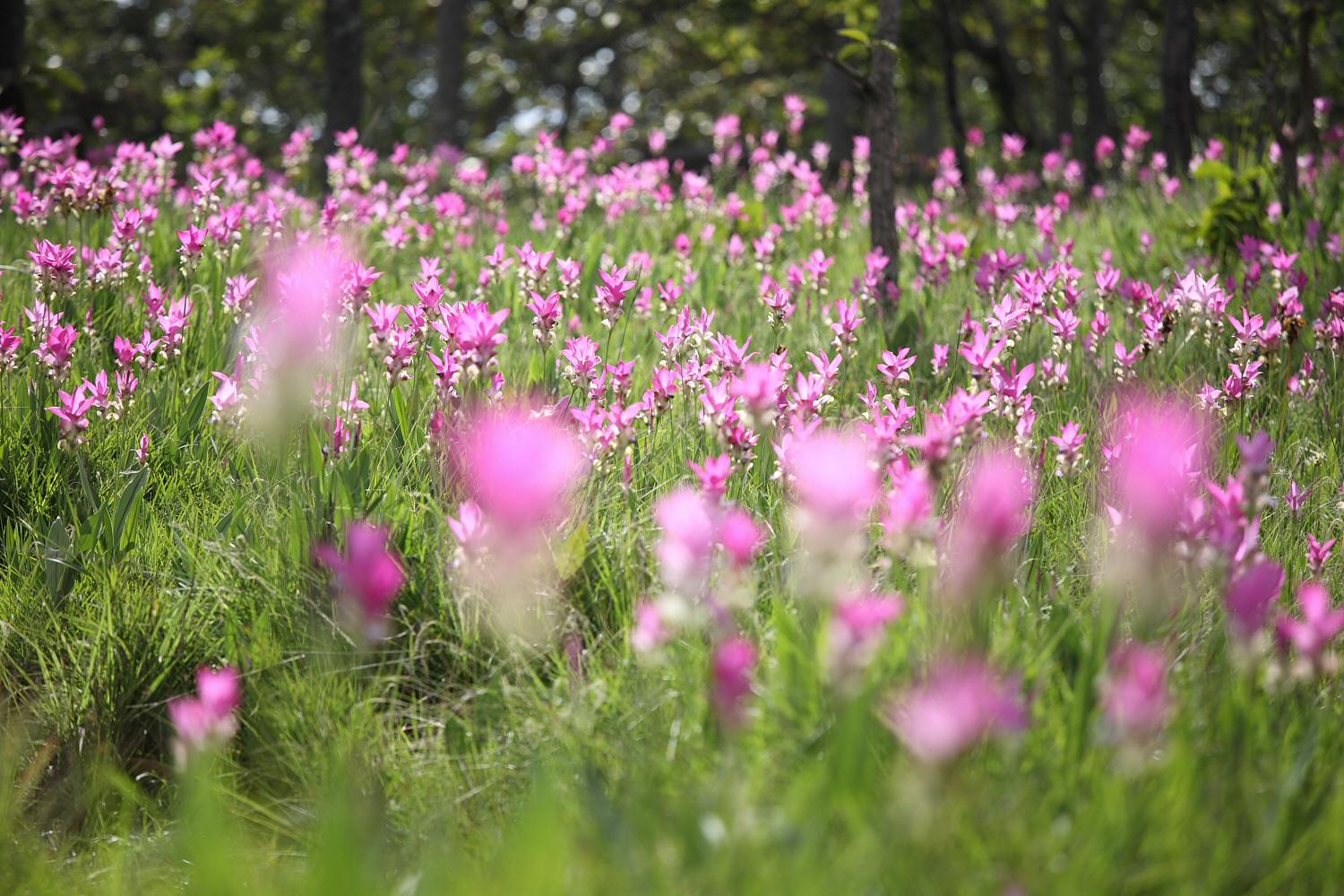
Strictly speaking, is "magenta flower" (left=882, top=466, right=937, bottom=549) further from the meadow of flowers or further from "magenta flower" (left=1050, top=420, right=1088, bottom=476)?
"magenta flower" (left=1050, top=420, right=1088, bottom=476)

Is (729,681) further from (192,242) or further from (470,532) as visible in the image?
(192,242)

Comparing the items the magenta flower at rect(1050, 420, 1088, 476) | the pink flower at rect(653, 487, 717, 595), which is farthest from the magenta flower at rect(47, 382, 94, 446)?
the magenta flower at rect(1050, 420, 1088, 476)

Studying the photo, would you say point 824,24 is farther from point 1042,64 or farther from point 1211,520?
point 1211,520

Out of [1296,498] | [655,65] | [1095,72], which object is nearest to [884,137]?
[1296,498]

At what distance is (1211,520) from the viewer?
189 centimetres

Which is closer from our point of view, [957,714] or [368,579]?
[957,714]

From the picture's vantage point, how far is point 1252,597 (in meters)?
1.53

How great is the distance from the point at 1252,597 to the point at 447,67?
12164 millimetres

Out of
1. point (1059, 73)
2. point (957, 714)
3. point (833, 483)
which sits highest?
point (833, 483)

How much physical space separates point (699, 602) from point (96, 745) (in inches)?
48.7

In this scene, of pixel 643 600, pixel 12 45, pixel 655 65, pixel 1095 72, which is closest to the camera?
pixel 643 600

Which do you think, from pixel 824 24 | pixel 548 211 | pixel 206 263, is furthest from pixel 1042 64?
pixel 206 263

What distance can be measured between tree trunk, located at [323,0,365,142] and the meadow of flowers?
19.6 ft

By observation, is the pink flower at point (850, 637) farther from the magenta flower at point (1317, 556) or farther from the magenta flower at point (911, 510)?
the magenta flower at point (1317, 556)
